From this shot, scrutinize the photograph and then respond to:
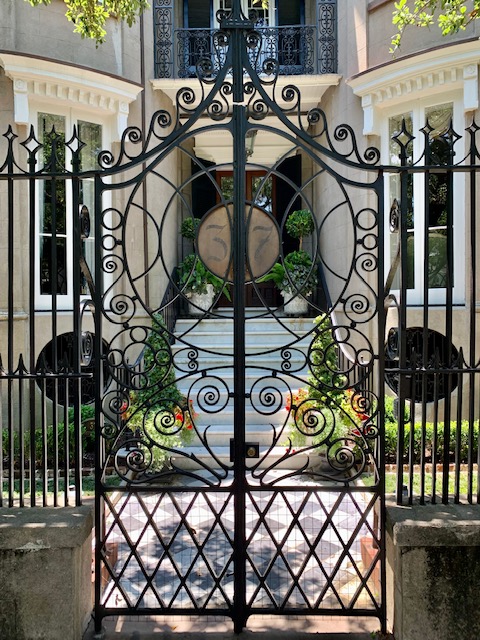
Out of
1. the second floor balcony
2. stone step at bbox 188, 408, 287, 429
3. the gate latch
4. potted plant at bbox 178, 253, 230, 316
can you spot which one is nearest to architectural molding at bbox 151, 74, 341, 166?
the second floor balcony

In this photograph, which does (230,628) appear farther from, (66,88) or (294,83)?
(294,83)

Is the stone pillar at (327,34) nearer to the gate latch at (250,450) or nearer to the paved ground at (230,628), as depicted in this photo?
the gate latch at (250,450)

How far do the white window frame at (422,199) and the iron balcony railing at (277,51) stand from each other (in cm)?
224

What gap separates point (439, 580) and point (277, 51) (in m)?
9.45

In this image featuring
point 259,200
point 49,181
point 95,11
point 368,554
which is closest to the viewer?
point 368,554

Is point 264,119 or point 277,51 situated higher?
point 277,51

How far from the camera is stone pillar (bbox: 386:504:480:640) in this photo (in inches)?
123

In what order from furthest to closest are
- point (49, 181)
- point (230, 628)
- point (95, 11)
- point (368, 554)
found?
point (49, 181) < point (95, 11) < point (368, 554) < point (230, 628)

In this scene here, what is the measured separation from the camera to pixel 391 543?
11.0ft

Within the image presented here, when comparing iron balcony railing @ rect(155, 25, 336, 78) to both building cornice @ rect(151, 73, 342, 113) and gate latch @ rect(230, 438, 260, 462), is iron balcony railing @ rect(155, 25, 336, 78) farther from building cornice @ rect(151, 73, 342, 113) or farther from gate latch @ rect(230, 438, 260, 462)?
gate latch @ rect(230, 438, 260, 462)

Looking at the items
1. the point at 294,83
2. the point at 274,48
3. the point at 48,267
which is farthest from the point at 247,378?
the point at 274,48

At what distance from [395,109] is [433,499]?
7093 mm

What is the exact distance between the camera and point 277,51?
10344 mm

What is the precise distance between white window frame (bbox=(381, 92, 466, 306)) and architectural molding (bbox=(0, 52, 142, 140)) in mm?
4056
